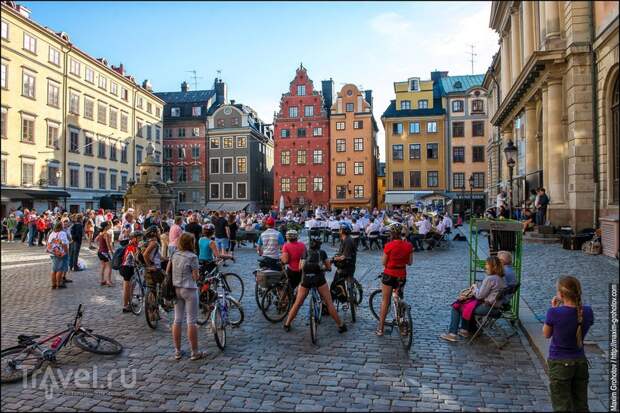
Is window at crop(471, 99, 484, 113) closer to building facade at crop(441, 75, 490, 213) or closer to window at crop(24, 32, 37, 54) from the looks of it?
building facade at crop(441, 75, 490, 213)

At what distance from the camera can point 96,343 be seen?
7086 mm

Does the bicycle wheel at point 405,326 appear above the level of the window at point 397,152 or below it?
below

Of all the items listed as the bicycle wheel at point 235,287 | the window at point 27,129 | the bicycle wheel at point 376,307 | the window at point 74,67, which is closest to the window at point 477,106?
the window at point 74,67

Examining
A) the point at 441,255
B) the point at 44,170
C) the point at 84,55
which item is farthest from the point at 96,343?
the point at 84,55

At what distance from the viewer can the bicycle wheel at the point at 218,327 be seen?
710cm

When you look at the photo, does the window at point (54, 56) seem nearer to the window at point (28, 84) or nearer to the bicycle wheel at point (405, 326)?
the window at point (28, 84)

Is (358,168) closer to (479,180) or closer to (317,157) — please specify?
(317,157)

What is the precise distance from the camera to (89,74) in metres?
47.7

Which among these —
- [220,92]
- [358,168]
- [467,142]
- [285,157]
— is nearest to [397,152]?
[358,168]

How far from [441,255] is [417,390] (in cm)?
1421

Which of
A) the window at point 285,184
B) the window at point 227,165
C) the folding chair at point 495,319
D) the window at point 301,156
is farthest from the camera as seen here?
the window at point 227,165

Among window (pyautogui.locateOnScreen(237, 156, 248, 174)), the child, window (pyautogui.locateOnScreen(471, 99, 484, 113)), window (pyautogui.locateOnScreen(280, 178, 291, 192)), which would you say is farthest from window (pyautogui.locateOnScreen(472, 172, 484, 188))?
the child

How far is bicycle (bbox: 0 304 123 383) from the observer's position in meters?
5.99

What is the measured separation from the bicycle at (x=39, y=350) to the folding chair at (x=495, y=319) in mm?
5706
